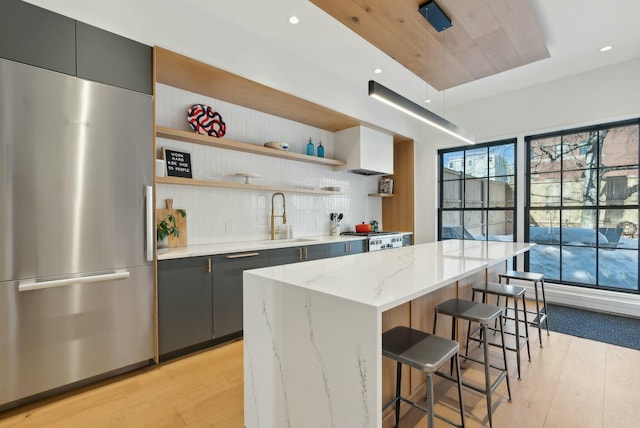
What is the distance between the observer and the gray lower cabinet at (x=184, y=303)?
2379 mm

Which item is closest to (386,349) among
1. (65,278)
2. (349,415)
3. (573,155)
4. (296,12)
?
(349,415)

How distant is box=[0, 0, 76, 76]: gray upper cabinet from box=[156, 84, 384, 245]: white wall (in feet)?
3.09

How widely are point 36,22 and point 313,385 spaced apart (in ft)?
8.63

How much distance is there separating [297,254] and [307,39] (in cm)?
221

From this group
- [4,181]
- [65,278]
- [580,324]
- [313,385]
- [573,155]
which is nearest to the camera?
[313,385]

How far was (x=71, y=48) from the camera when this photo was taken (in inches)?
77.7

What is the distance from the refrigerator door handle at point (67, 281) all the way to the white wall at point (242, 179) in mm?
922

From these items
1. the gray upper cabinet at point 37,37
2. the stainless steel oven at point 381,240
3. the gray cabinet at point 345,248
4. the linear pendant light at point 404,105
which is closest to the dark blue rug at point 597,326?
the stainless steel oven at point 381,240

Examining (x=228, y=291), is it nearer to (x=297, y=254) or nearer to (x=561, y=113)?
(x=297, y=254)

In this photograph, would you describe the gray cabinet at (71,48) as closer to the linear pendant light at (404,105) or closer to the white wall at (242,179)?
the white wall at (242,179)

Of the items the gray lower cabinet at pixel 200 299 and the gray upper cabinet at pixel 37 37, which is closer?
the gray upper cabinet at pixel 37 37

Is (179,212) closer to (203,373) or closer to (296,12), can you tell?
(203,373)

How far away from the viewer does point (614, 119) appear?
359 centimetres

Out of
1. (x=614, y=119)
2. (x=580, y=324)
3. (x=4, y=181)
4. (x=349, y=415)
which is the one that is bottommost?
(x=580, y=324)
